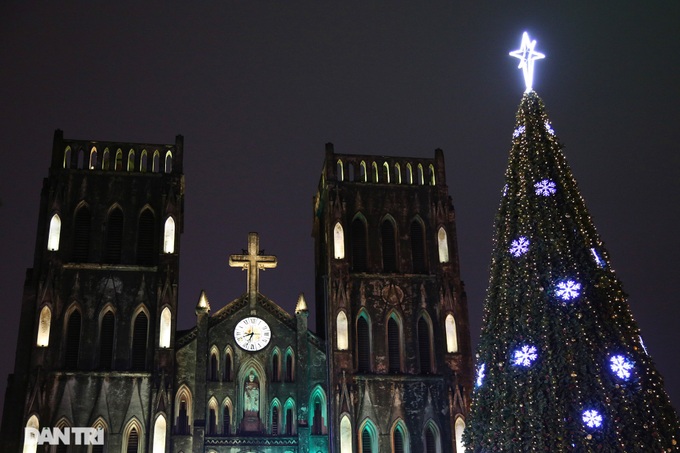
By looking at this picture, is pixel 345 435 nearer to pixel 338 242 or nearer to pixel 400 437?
pixel 400 437

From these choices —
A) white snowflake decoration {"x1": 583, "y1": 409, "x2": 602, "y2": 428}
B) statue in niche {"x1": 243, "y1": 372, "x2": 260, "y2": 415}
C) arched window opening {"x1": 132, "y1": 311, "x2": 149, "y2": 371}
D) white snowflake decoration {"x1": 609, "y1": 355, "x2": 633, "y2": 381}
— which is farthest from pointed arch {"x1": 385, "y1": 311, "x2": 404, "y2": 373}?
white snowflake decoration {"x1": 583, "y1": 409, "x2": 602, "y2": 428}

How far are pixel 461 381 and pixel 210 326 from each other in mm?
11391

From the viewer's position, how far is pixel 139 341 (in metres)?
39.6

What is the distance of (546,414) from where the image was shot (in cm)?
1984

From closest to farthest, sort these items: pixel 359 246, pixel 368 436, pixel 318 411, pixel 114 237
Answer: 1. pixel 368 436
2. pixel 318 411
3. pixel 114 237
4. pixel 359 246

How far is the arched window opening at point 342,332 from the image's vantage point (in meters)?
40.2

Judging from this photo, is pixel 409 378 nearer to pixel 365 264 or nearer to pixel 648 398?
pixel 365 264

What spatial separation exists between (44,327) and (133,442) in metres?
6.18

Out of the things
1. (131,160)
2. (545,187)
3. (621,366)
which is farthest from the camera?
(131,160)

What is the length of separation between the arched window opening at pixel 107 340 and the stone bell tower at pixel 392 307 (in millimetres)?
9387

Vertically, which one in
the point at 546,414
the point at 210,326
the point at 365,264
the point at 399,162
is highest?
the point at 399,162

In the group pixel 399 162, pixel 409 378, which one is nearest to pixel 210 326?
pixel 409 378
